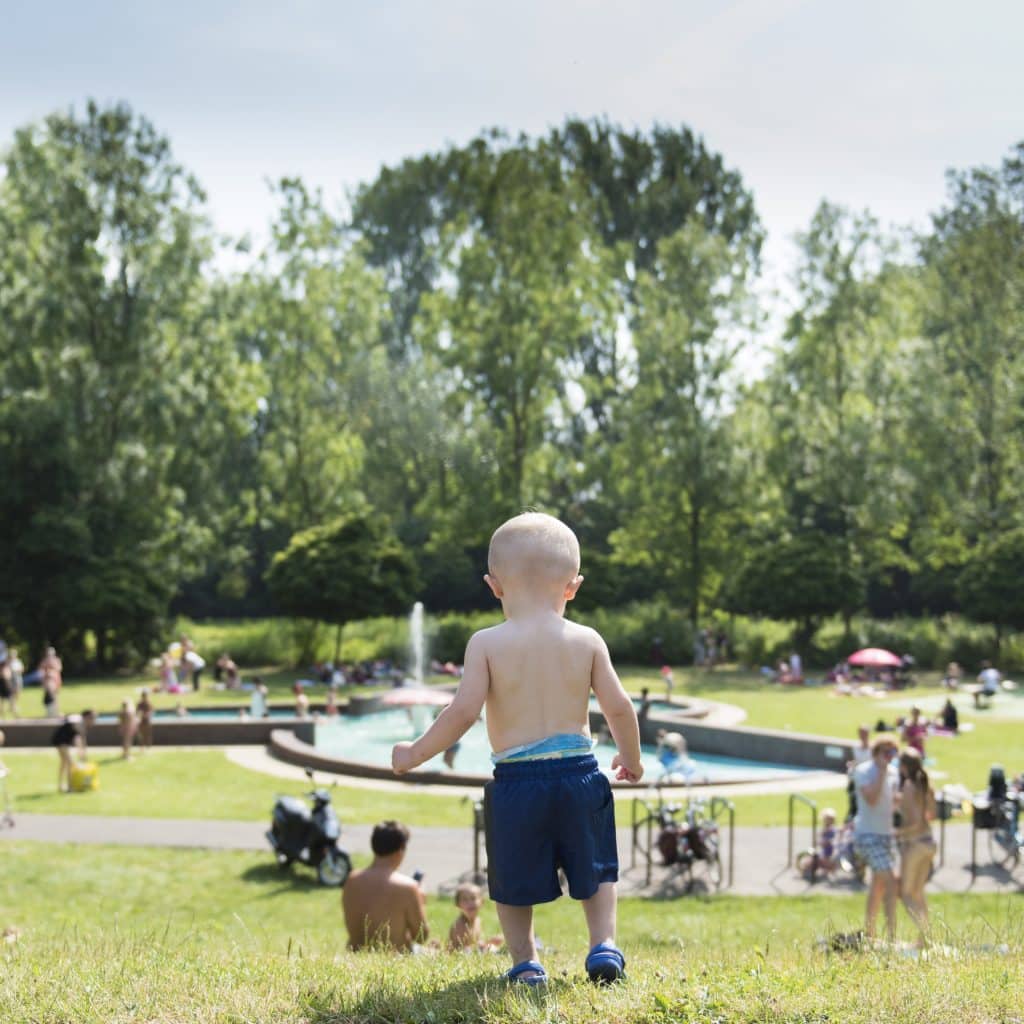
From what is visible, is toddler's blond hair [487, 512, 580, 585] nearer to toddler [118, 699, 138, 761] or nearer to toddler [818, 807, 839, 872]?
toddler [818, 807, 839, 872]

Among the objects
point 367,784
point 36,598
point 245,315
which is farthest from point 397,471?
point 367,784

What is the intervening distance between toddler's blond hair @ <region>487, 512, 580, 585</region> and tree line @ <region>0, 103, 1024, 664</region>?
1243 inches

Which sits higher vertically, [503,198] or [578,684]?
[503,198]

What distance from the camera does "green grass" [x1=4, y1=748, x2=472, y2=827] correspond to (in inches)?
615

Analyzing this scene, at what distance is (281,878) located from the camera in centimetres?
1245

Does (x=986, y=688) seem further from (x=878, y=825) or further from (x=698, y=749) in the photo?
(x=878, y=825)

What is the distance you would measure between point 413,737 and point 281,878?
1106 centimetres

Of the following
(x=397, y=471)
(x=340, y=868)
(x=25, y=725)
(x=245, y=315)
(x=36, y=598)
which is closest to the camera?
(x=340, y=868)

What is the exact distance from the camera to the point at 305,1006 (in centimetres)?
392

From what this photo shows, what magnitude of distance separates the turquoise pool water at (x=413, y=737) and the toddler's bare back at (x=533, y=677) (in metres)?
13.4

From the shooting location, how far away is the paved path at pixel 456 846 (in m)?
12.0

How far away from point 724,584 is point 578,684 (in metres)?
40.1

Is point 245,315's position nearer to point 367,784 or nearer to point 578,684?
point 367,784

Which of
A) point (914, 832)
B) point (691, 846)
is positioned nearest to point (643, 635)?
point (691, 846)
